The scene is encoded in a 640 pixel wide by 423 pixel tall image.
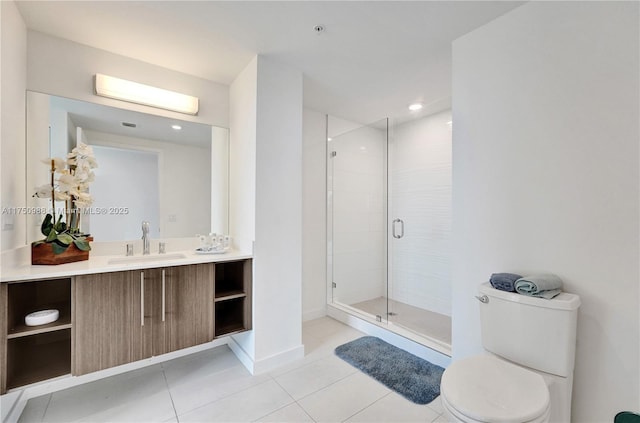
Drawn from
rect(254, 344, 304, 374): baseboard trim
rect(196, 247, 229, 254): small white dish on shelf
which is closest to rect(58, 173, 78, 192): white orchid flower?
rect(196, 247, 229, 254): small white dish on shelf

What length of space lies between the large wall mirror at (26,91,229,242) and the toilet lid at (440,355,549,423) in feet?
6.75

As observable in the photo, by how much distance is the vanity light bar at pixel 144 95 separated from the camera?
6.51ft

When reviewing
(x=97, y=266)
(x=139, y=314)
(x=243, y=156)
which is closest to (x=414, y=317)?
(x=243, y=156)

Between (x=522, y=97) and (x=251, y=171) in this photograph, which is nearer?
(x=522, y=97)

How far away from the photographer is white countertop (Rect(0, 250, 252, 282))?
4.70 ft

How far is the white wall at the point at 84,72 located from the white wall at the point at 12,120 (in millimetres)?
70

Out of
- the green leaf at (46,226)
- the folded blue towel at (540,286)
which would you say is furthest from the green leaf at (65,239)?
the folded blue towel at (540,286)

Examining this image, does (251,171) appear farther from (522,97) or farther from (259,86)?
(522,97)

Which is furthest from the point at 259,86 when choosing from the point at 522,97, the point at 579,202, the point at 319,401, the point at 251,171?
the point at 319,401

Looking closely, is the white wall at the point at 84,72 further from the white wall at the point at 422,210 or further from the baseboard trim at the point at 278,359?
the white wall at the point at 422,210

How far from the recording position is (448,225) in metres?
3.01

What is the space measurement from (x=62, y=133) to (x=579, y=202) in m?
3.13

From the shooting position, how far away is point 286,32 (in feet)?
6.05

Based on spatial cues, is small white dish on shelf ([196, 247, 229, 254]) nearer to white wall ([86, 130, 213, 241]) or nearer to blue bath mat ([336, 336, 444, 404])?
white wall ([86, 130, 213, 241])
